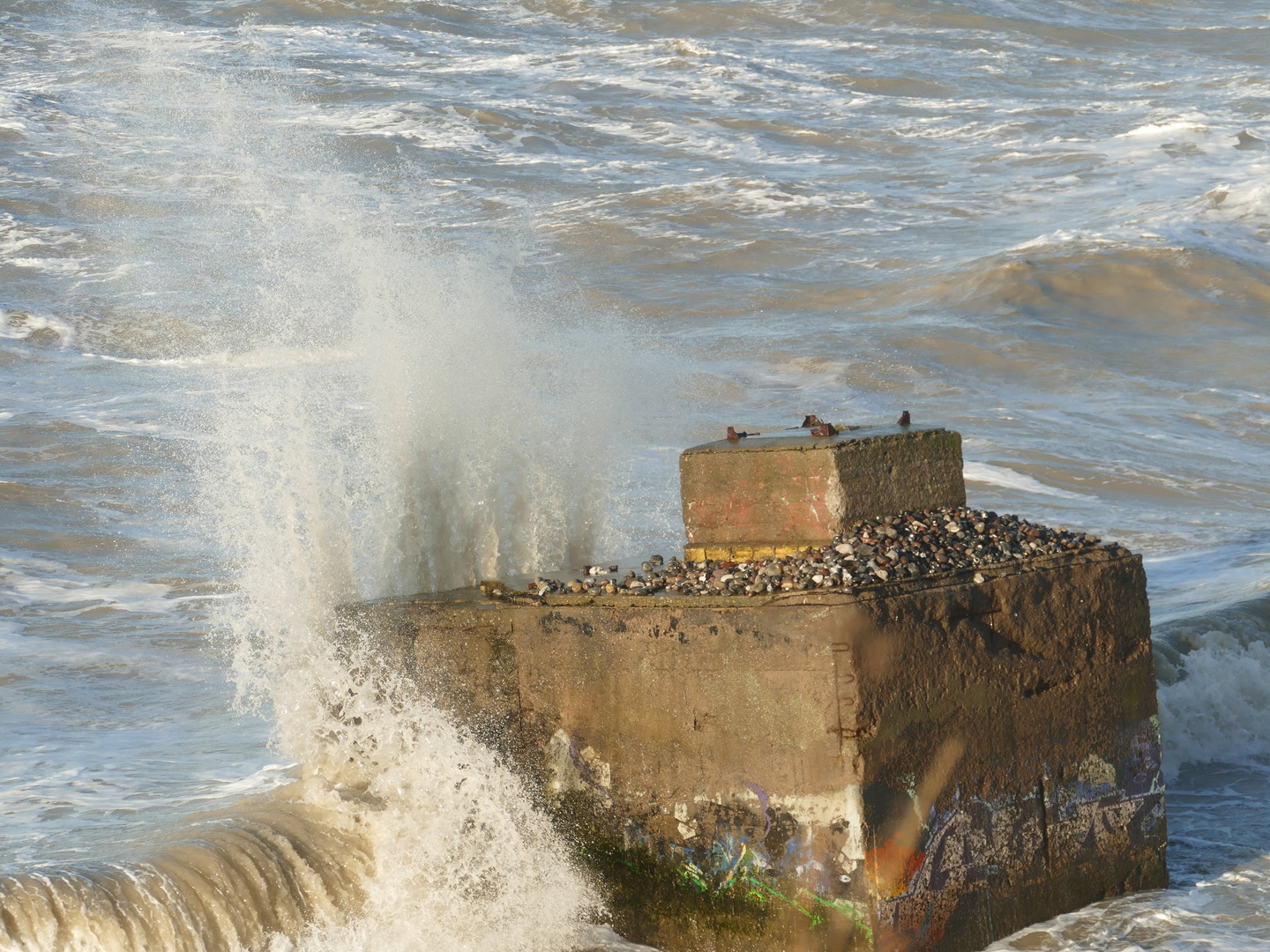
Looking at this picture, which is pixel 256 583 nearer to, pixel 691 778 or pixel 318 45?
pixel 691 778

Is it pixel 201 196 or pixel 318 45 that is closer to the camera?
pixel 201 196

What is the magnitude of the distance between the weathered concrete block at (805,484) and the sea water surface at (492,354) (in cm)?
139

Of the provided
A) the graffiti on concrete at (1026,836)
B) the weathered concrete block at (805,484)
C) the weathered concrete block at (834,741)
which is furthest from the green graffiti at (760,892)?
the weathered concrete block at (805,484)

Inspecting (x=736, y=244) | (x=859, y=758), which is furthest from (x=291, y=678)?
(x=736, y=244)

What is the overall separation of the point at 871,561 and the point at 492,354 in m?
3.71

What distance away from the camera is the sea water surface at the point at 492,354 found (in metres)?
5.99

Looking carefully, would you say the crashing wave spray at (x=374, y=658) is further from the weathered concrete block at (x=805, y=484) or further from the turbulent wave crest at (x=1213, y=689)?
the turbulent wave crest at (x=1213, y=689)

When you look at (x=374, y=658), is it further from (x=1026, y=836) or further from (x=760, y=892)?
(x=1026, y=836)

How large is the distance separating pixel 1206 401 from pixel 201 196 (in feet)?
57.1

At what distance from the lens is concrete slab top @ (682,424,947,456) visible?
579 cm

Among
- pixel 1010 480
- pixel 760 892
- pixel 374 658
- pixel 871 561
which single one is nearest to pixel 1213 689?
pixel 871 561

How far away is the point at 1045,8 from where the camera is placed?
40.3 m

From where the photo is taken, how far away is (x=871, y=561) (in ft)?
17.4

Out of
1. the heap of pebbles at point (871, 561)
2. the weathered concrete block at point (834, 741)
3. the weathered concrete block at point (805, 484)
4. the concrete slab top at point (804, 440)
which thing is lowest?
the weathered concrete block at point (834, 741)
